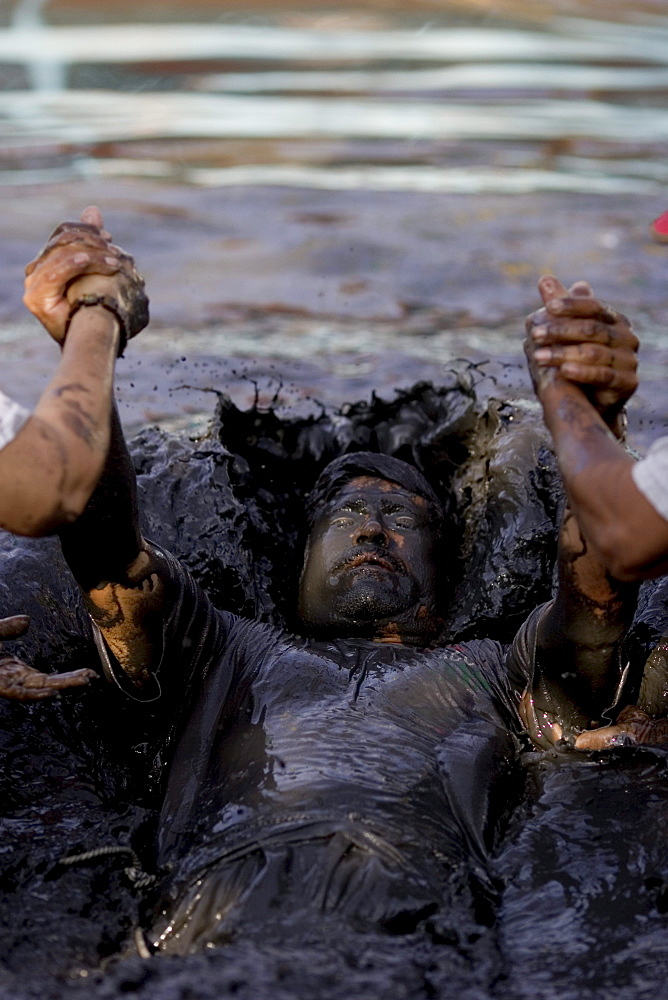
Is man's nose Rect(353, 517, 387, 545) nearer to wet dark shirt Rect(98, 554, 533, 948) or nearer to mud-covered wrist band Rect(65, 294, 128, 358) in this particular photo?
Answer: wet dark shirt Rect(98, 554, 533, 948)

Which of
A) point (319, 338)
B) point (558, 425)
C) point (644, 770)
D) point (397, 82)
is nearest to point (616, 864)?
point (644, 770)

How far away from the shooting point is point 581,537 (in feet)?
12.0

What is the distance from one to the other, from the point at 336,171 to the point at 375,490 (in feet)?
29.9

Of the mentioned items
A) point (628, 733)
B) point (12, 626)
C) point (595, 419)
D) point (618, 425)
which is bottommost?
point (628, 733)

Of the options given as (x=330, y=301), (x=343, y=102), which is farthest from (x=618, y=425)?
(x=343, y=102)

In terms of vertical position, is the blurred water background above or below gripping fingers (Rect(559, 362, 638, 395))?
below

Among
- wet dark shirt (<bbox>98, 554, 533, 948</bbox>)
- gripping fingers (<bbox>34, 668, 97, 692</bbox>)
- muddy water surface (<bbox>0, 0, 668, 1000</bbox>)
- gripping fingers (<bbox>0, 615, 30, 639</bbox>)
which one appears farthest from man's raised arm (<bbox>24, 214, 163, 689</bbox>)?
muddy water surface (<bbox>0, 0, 668, 1000</bbox>)

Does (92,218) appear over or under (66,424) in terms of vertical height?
over

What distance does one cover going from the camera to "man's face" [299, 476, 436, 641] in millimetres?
4617

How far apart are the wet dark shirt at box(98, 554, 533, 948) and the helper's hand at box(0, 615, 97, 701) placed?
1.66 feet

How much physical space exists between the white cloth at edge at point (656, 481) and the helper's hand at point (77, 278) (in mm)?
1372

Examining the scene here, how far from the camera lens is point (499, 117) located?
15.5 metres

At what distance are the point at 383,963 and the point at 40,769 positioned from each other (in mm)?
1561

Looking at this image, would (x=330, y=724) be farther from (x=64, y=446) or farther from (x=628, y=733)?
(x=64, y=446)
